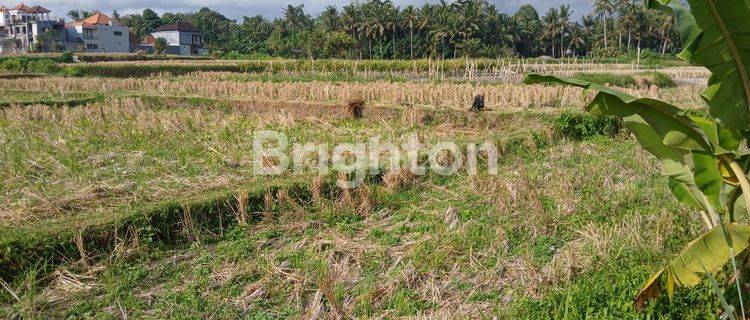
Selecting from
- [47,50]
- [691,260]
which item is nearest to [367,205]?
[691,260]

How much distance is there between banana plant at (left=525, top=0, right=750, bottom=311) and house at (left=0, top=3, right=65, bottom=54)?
49.5m

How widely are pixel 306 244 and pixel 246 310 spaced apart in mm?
1032

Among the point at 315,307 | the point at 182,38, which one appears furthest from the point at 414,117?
the point at 182,38

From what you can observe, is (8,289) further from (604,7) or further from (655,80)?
(604,7)

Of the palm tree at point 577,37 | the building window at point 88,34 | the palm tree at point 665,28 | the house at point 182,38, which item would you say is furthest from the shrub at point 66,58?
the palm tree at point 665,28

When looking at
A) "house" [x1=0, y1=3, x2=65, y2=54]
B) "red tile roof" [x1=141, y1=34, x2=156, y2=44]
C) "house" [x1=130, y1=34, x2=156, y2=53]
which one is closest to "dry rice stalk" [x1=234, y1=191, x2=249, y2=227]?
"house" [x1=0, y1=3, x2=65, y2=54]

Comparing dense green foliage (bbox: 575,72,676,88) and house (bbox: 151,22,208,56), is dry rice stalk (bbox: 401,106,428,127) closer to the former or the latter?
dense green foliage (bbox: 575,72,676,88)

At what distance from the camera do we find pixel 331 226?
525cm

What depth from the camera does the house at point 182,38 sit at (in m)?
57.0

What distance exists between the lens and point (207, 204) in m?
5.18

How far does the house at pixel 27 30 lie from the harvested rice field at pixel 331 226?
44.4 m

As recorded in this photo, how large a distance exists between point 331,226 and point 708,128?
3140 millimetres

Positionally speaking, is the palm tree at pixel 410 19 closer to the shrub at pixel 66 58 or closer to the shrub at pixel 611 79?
the shrub at pixel 66 58

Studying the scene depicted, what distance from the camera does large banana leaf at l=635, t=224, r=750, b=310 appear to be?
282cm
